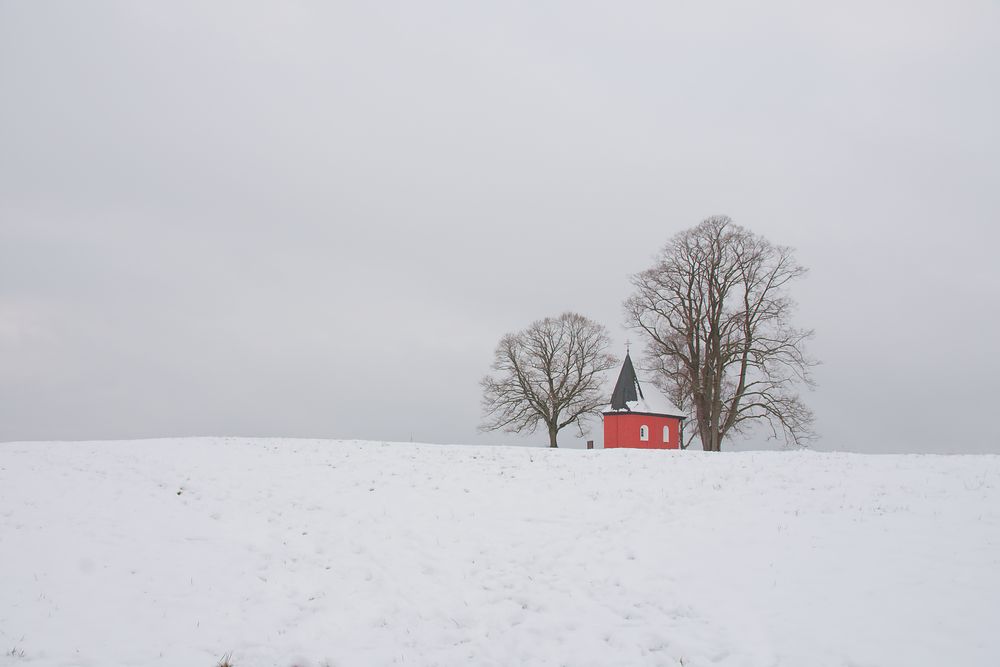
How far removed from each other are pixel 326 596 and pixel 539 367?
101 feet

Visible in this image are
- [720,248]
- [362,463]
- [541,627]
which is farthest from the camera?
[720,248]

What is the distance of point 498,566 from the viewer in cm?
1177

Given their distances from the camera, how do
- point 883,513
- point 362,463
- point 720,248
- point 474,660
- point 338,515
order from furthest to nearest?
point 720,248, point 362,463, point 338,515, point 883,513, point 474,660

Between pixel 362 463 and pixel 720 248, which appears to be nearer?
pixel 362 463

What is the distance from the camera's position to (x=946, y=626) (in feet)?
27.6

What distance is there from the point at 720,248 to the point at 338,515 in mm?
22830

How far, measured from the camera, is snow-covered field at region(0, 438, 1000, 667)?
8.70 m

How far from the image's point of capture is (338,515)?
14.4 m

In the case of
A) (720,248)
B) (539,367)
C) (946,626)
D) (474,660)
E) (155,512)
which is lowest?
(474,660)

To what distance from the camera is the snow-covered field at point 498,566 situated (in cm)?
870

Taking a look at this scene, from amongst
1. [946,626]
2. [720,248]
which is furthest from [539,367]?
[946,626]

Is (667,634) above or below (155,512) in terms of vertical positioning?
below

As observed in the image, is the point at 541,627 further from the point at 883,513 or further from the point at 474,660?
the point at 883,513

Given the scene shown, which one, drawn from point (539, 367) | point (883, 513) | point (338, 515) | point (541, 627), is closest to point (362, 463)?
point (338, 515)
